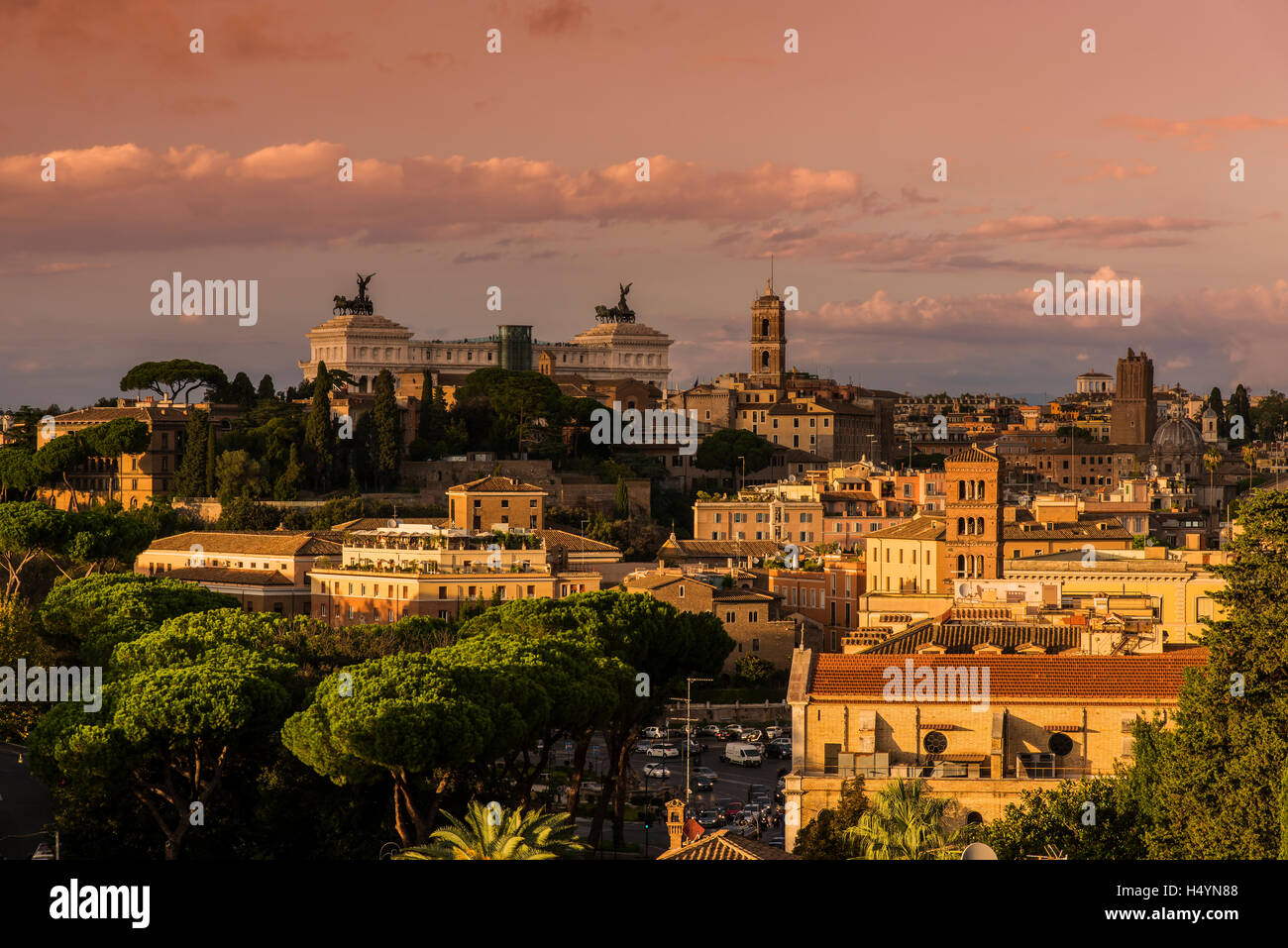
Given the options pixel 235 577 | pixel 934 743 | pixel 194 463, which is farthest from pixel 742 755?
pixel 194 463

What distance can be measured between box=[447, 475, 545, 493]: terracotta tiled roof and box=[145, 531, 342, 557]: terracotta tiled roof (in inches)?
371

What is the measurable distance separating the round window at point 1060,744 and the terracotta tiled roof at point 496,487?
5806cm

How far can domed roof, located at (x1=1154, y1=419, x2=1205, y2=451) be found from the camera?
133 metres

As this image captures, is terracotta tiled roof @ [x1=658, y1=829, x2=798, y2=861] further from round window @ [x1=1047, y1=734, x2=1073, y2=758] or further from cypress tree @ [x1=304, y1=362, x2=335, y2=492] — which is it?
cypress tree @ [x1=304, y1=362, x2=335, y2=492]

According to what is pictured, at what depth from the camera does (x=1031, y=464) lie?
134875 mm

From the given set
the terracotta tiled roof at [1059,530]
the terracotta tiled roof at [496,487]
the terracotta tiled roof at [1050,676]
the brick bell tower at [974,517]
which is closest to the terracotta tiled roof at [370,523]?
the terracotta tiled roof at [496,487]

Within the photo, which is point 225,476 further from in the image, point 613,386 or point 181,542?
point 613,386

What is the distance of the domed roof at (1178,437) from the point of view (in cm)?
13262

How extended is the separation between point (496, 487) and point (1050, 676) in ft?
191

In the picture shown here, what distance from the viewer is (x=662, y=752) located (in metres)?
51.8

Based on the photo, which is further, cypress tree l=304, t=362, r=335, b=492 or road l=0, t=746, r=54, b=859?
cypress tree l=304, t=362, r=335, b=492

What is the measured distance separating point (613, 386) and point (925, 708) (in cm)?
9880

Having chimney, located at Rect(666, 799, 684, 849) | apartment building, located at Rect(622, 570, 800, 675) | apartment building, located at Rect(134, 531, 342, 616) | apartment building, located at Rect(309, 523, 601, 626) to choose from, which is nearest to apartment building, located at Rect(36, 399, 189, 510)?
A: apartment building, located at Rect(134, 531, 342, 616)
